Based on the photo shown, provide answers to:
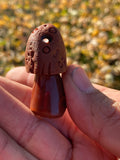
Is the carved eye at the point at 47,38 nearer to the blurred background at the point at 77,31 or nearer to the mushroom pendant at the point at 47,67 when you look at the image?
the mushroom pendant at the point at 47,67

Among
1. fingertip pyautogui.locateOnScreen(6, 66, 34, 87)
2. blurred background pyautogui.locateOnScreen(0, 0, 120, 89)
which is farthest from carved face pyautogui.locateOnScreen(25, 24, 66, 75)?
blurred background pyautogui.locateOnScreen(0, 0, 120, 89)

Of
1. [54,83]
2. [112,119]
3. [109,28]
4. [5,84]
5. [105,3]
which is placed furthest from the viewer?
[105,3]

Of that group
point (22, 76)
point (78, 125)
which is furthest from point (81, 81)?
point (22, 76)

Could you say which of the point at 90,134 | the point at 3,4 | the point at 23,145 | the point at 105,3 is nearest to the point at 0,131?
the point at 23,145

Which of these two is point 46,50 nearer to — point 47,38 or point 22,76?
point 47,38

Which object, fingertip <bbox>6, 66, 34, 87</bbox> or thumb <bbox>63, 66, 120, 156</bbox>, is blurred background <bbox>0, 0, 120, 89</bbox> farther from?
thumb <bbox>63, 66, 120, 156</bbox>

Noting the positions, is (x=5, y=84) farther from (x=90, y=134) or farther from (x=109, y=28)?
(x=109, y=28)

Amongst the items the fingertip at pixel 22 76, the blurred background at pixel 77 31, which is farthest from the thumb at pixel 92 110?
the blurred background at pixel 77 31
